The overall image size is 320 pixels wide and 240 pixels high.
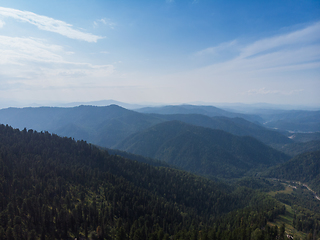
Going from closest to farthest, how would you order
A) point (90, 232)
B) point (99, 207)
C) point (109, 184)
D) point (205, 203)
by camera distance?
point (90, 232) < point (99, 207) < point (109, 184) < point (205, 203)

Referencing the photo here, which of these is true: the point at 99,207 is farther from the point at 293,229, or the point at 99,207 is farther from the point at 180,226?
the point at 293,229

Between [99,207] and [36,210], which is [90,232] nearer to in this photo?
[99,207]

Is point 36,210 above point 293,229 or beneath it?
above

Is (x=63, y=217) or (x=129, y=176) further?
(x=129, y=176)

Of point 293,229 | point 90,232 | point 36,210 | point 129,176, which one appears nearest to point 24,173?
point 36,210

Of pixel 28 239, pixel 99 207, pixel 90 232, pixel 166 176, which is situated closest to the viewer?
pixel 28 239

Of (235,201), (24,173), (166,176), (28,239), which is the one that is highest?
(24,173)

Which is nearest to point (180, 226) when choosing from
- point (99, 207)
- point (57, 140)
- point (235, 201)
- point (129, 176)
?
point (99, 207)
